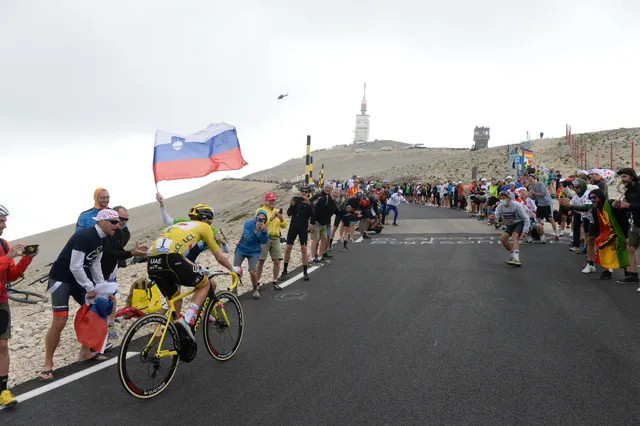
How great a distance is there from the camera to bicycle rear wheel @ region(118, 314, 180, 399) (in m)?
4.81

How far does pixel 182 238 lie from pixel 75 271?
4.01ft

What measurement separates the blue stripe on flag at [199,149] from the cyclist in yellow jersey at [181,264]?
170 inches

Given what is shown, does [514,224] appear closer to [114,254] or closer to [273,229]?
[273,229]

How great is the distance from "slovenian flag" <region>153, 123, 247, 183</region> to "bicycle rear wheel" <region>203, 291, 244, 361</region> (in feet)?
12.7

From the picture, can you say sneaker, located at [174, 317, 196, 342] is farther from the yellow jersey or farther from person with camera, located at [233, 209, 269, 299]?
person with camera, located at [233, 209, 269, 299]

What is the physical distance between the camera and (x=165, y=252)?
542 centimetres

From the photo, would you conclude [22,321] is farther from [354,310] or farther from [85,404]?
[354,310]

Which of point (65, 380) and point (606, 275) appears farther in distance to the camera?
point (606, 275)

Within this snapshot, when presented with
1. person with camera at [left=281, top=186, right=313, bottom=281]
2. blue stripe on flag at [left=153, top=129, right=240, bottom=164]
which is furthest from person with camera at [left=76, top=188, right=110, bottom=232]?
person with camera at [left=281, top=186, right=313, bottom=281]

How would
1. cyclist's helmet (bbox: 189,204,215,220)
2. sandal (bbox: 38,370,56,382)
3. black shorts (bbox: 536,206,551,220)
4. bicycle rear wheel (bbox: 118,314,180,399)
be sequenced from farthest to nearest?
black shorts (bbox: 536,206,551,220)
cyclist's helmet (bbox: 189,204,215,220)
sandal (bbox: 38,370,56,382)
bicycle rear wheel (bbox: 118,314,180,399)

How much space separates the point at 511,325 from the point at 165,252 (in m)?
4.73

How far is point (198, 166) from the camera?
10070 mm

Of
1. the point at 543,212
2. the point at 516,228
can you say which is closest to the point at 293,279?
the point at 516,228

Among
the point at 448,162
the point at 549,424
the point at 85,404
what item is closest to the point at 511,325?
the point at 549,424
